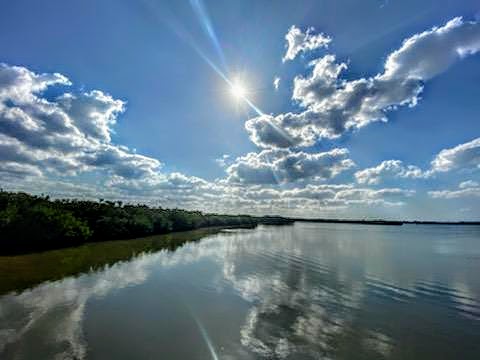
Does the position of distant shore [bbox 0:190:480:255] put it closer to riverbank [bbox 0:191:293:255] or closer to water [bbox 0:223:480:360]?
riverbank [bbox 0:191:293:255]

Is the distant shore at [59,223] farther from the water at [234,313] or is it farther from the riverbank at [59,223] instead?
the water at [234,313]

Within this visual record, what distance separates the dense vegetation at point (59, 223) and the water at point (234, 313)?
28.3 feet

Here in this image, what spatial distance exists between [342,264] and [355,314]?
15875mm

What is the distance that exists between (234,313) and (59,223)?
1273 inches

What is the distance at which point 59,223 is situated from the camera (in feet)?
129

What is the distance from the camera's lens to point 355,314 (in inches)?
589

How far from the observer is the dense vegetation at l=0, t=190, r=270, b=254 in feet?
112

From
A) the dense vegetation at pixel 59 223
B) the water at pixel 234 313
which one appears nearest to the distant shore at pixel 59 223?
the dense vegetation at pixel 59 223

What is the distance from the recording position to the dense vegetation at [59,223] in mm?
34219

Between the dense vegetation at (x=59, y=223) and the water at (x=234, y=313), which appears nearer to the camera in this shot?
the water at (x=234, y=313)

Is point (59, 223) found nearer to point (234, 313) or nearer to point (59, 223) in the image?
point (59, 223)

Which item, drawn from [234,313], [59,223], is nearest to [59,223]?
[59,223]

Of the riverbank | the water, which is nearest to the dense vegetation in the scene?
the riverbank

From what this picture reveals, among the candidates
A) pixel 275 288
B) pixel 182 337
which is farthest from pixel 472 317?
pixel 182 337
